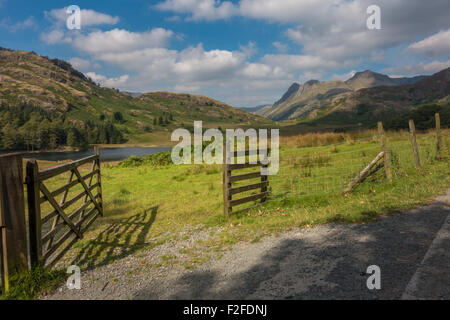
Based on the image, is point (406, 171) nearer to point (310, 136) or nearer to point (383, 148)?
point (383, 148)

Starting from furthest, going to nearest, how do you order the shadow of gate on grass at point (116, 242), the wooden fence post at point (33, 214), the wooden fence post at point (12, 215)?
the shadow of gate on grass at point (116, 242) < the wooden fence post at point (33, 214) < the wooden fence post at point (12, 215)

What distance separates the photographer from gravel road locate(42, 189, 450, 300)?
3.73 metres

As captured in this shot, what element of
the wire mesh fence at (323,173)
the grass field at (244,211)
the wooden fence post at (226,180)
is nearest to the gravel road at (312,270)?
the grass field at (244,211)

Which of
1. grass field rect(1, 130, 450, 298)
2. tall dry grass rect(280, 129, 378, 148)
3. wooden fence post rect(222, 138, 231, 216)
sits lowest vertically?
grass field rect(1, 130, 450, 298)

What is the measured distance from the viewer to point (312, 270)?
4.37m

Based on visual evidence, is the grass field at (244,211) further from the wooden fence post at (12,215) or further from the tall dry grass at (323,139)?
the tall dry grass at (323,139)

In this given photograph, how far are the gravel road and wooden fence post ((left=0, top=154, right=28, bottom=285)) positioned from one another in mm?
847

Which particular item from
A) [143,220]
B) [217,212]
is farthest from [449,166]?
[143,220]

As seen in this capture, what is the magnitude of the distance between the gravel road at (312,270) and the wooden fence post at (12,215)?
0.85 metres

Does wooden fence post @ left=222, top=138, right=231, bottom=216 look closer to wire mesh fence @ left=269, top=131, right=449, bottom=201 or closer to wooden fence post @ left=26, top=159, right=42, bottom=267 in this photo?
wire mesh fence @ left=269, top=131, right=449, bottom=201

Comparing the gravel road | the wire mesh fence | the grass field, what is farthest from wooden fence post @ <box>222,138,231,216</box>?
the gravel road

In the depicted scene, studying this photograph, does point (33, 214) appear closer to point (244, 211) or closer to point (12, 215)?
point (12, 215)

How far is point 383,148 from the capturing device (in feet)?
33.0

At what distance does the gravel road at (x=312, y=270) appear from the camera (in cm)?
373
